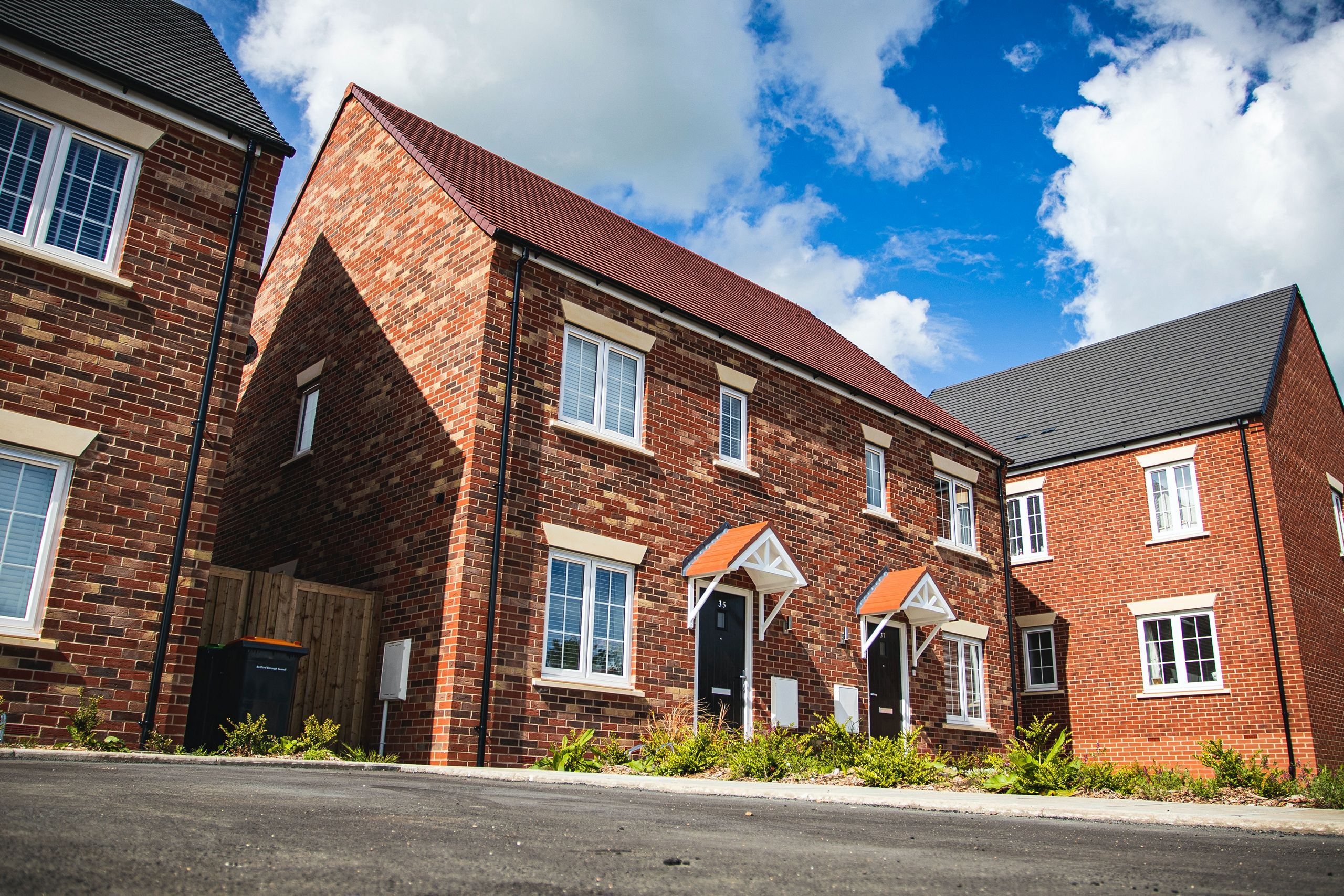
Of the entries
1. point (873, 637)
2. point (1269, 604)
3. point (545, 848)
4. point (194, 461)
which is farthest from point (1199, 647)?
point (545, 848)

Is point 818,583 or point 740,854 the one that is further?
point 818,583

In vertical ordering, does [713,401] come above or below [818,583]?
above

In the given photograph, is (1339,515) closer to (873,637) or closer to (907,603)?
(907,603)

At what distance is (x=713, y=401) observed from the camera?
14.8m

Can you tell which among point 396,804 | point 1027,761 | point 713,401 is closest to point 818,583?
point 713,401

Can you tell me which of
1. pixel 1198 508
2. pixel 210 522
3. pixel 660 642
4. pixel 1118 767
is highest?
pixel 1198 508

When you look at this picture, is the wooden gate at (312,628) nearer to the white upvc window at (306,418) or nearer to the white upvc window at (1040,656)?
the white upvc window at (306,418)

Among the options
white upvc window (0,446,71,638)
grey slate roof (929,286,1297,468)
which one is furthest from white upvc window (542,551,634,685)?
grey slate roof (929,286,1297,468)

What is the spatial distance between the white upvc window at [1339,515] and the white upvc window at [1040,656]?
6576 millimetres

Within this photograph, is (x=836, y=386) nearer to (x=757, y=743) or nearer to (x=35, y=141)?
(x=757, y=743)

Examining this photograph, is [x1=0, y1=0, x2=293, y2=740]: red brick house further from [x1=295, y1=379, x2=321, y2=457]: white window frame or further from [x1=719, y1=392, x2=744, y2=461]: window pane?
[x1=719, y1=392, x2=744, y2=461]: window pane

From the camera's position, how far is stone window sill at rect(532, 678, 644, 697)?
1165 centimetres

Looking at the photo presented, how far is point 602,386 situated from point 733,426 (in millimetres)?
2700

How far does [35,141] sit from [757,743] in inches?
393
